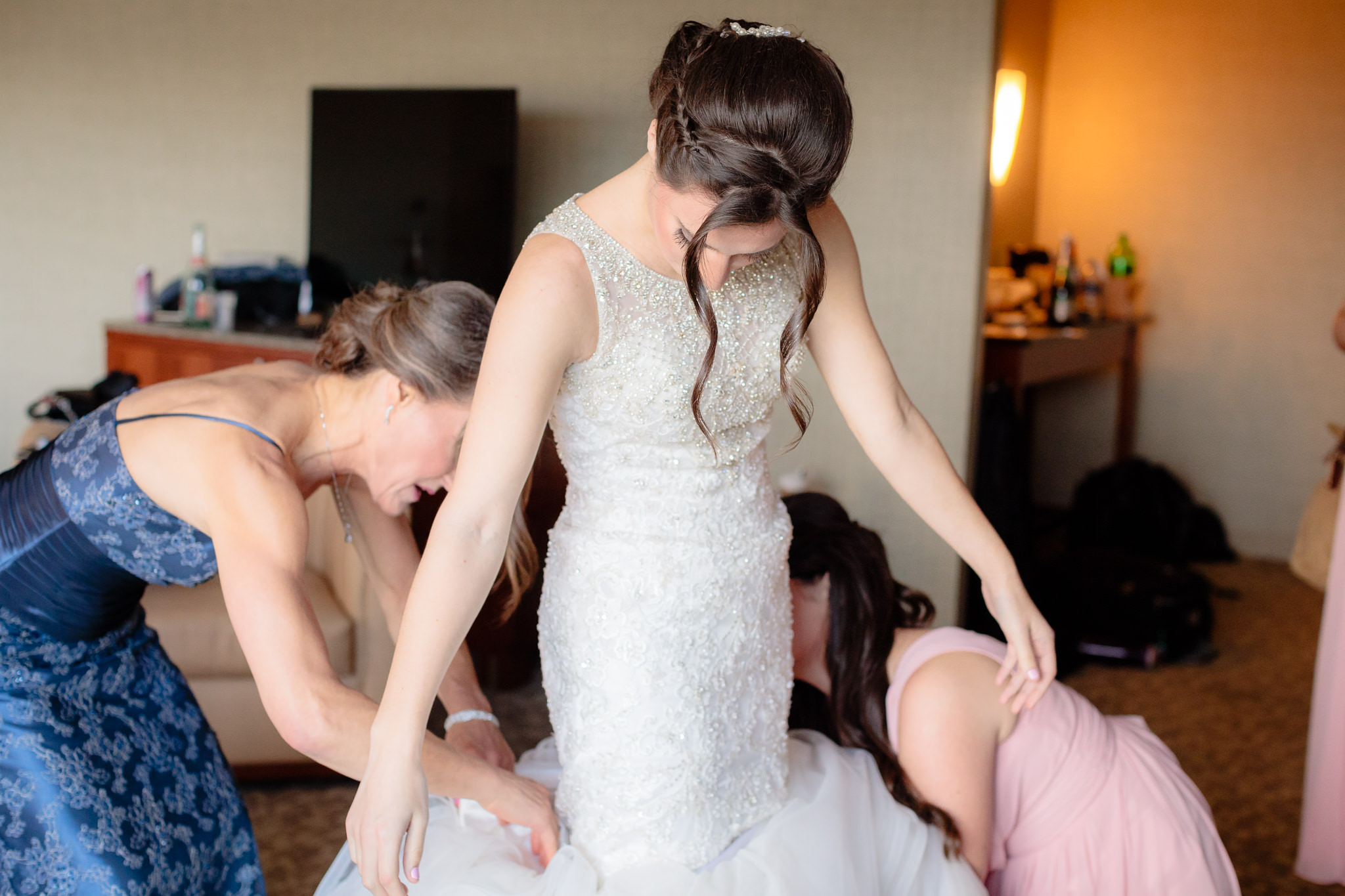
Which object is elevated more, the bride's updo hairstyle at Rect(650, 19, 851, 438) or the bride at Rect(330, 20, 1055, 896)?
the bride's updo hairstyle at Rect(650, 19, 851, 438)

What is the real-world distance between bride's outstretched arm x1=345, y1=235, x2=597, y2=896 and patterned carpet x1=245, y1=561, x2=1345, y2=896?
1531 millimetres

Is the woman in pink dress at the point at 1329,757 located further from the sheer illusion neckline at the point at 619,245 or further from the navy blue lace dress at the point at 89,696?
the navy blue lace dress at the point at 89,696

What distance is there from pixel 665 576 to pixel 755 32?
1.80ft

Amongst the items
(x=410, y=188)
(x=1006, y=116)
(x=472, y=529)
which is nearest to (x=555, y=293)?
(x=472, y=529)

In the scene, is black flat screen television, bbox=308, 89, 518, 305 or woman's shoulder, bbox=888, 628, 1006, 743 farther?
black flat screen television, bbox=308, 89, 518, 305

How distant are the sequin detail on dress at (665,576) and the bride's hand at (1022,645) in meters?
0.30

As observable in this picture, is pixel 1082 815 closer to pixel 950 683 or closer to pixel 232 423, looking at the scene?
pixel 950 683

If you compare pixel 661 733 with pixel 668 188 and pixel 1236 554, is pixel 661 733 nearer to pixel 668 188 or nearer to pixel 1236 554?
pixel 668 188

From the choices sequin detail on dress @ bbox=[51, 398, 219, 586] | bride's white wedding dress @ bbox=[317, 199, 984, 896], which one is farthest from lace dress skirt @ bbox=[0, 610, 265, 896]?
bride's white wedding dress @ bbox=[317, 199, 984, 896]

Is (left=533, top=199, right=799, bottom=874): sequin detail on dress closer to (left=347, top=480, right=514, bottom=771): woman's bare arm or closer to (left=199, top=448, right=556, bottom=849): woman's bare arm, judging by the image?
(left=199, top=448, right=556, bottom=849): woman's bare arm

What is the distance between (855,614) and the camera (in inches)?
65.7

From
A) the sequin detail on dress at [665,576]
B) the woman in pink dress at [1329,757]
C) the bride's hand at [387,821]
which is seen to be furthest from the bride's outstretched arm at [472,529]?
the woman in pink dress at [1329,757]

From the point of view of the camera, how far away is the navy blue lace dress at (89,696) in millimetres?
1308

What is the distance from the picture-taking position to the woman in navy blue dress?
1.23 metres
